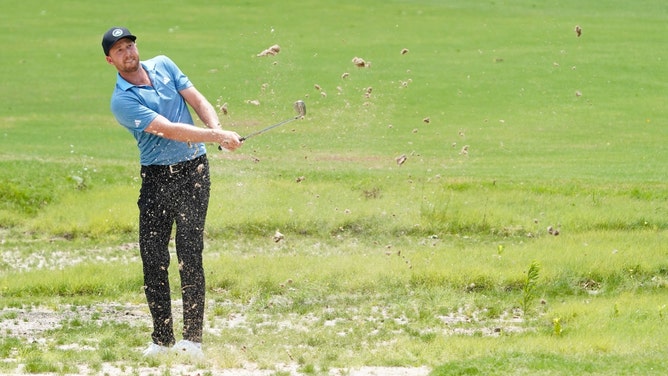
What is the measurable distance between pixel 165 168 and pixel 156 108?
44 cm

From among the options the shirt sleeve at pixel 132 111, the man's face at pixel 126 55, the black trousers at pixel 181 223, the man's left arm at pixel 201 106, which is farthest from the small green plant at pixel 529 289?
the man's face at pixel 126 55

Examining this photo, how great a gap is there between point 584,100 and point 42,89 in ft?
43.6

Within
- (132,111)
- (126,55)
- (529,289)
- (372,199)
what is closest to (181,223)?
(132,111)

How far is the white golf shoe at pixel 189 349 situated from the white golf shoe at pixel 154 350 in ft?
0.30

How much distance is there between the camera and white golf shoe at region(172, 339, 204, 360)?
880cm

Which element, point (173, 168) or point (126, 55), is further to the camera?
point (173, 168)

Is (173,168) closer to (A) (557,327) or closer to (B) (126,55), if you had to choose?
(B) (126,55)

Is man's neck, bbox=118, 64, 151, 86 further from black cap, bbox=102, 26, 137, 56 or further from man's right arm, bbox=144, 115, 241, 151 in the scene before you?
man's right arm, bbox=144, 115, 241, 151

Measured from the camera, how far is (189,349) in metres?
8.87

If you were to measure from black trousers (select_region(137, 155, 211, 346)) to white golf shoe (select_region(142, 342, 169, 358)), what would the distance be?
0.24 ft

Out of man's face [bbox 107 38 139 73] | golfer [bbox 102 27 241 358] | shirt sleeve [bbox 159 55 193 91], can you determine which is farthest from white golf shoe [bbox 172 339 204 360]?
man's face [bbox 107 38 139 73]

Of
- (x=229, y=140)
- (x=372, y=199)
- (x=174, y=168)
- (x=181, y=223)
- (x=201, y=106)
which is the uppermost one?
(x=201, y=106)

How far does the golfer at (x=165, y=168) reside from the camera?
8.71m

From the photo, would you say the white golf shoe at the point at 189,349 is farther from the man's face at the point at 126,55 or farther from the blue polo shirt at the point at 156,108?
the man's face at the point at 126,55
